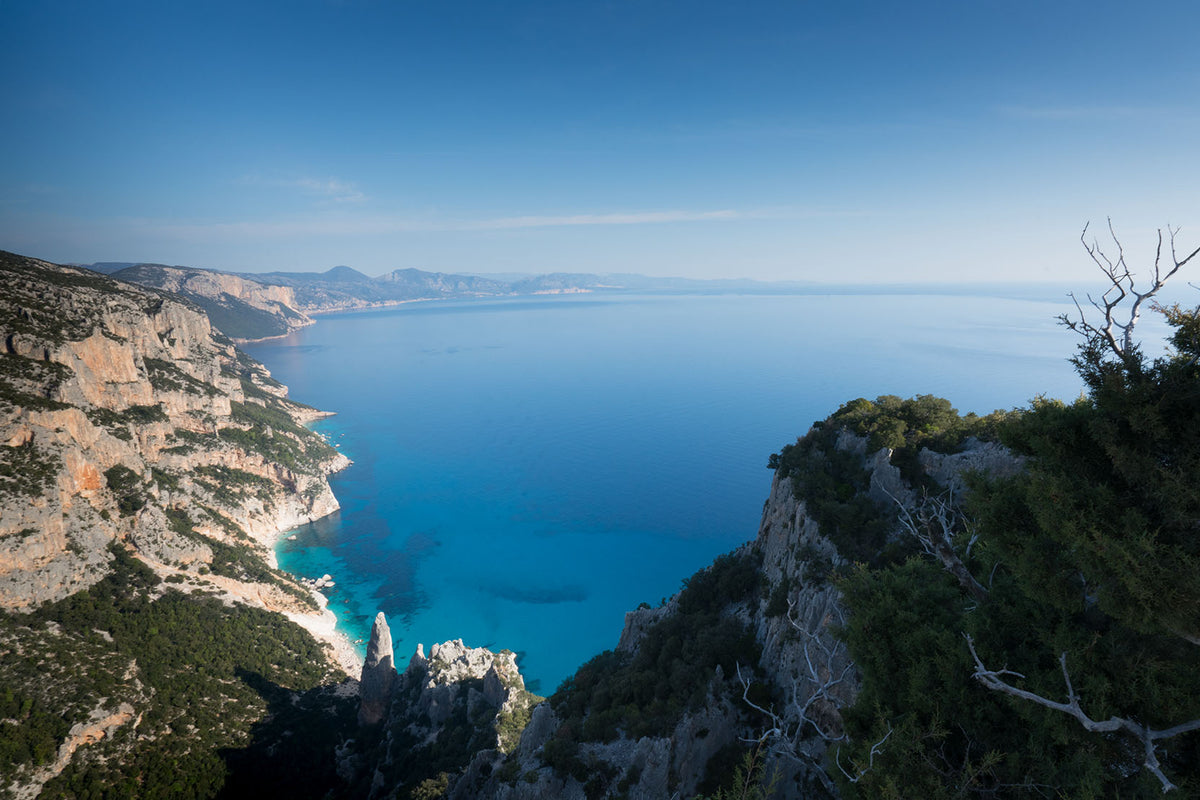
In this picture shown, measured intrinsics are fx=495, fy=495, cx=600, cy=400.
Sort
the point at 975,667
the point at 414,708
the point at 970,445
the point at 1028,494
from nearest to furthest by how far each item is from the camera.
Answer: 1. the point at 1028,494
2. the point at 975,667
3. the point at 970,445
4. the point at 414,708

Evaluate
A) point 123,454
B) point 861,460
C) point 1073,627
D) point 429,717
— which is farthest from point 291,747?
point 1073,627

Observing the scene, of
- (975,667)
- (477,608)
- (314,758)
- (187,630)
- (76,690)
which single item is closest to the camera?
(975,667)

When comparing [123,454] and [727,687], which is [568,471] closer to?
[123,454]

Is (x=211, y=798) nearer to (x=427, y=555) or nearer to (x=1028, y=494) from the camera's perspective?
(x=427, y=555)

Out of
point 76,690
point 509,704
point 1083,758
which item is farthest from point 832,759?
point 76,690

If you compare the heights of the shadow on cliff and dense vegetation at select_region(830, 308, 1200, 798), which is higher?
dense vegetation at select_region(830, 308, 1200, 798)

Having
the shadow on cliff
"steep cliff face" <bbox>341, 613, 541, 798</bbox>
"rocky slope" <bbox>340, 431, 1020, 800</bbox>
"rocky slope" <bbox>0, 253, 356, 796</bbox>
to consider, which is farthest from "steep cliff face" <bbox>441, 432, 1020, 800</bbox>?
"rocky slope" <bbox>0, 253, 356, 796</bbox>

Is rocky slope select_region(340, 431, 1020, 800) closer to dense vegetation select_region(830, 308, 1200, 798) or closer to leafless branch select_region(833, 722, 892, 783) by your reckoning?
leafless branch select_region(833, 722, 892, 783)

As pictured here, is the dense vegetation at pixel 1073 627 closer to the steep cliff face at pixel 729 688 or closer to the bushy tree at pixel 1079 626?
the bushy tree at pixel 1079 626

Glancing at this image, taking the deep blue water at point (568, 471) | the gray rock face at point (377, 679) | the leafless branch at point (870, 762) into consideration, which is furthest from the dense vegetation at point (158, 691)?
the leafless branch at point (870, 762)
